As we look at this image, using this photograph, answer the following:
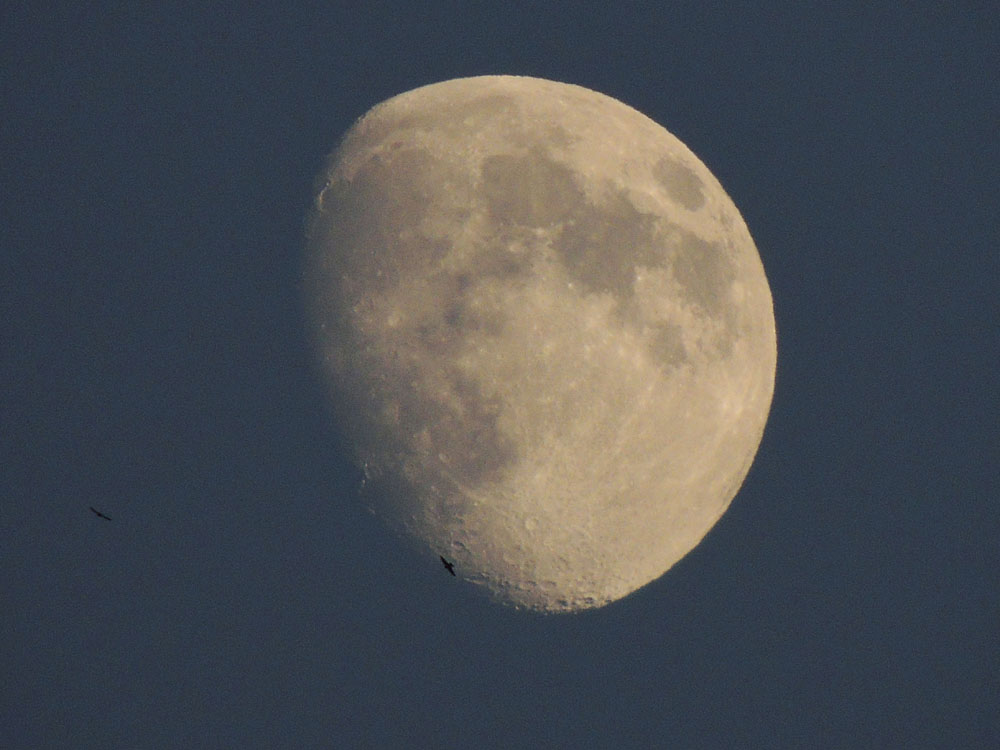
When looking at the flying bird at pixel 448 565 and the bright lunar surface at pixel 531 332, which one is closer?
the bright lunar surface at pixel 531 332

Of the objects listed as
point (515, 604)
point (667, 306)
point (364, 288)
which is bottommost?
point (515, 604)

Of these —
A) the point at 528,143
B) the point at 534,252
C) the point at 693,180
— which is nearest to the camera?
the point at 534,252

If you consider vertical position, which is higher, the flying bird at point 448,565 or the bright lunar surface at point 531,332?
the bright lunar surface at point 531,332

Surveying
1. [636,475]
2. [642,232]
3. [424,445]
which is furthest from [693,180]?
[424,445]

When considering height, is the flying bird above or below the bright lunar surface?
below

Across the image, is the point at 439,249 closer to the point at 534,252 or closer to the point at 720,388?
the point at 534,252

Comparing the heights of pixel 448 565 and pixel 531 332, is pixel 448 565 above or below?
below

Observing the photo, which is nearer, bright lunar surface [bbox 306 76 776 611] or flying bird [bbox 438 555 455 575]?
bright lunar surface [bbox 306 76 776 611]

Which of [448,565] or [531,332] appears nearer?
[531,332]
